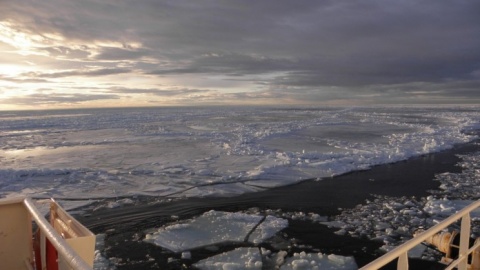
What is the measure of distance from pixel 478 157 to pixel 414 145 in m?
3.51

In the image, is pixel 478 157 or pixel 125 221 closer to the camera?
pixel 125 221

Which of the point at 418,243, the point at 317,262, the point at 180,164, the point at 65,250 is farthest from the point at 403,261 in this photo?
the point at 180,164

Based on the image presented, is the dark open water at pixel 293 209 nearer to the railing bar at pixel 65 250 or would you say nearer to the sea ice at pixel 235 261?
the sea ice at pixel 235 261

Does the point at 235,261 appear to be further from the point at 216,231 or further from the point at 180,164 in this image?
the point at 180,164

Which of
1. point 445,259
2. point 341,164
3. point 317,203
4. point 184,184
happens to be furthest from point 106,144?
point 445,259

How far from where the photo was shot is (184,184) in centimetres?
1093

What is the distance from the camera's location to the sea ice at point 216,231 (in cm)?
655

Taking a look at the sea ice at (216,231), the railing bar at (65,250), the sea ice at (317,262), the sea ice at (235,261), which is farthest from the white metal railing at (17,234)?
the sea ice at (317,262)

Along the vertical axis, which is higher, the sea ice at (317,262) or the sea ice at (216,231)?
the sea ice at (216,231)

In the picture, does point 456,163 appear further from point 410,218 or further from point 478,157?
point 410,218

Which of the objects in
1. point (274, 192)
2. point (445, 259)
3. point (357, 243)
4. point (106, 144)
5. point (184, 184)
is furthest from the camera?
point (106, 144)

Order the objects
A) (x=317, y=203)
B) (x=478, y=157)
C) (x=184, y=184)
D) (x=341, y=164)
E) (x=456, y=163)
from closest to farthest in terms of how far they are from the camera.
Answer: (x=317, y=203)
(x=184, y=184)
(x=341, y=164)
(x=456, y=163)
(x=478, y=157)

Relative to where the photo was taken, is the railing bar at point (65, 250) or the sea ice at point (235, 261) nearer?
the railing bar at point (65, 250)

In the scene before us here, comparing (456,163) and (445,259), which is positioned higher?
(445,259)
